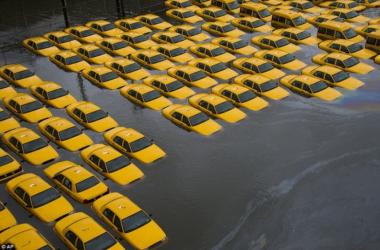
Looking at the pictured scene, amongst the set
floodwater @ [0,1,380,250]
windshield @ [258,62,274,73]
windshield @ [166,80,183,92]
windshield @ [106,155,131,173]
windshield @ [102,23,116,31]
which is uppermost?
windshield @ [102,23,116,31]

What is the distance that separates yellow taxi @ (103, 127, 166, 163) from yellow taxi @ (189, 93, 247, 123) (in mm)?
5354

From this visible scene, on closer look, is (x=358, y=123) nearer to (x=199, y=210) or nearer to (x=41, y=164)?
(x=199, y=210)

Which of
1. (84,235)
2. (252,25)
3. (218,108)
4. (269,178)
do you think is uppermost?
(252,25)

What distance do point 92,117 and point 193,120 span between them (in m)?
6.78

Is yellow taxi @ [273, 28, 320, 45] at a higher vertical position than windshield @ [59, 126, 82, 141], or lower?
higher

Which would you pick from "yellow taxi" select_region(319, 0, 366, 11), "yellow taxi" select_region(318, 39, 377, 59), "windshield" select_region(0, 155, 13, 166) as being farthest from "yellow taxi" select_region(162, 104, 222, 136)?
"yellow taxi" select_region(319, 0, 366, 11)

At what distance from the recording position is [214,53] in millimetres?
40594

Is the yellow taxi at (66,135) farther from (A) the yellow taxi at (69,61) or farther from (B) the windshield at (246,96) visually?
(B) the windshield at (246,96)

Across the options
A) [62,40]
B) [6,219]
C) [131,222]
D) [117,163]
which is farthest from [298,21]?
[6,219]

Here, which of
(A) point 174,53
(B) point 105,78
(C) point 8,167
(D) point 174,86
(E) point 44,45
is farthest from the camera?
(E) point 44,45

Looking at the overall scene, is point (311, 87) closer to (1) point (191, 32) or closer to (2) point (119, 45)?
(1) point (191, 32)

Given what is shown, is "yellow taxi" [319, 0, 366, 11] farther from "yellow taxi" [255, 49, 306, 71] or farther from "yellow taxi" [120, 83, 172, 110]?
"yellow taxi" [120, 83, 172, 110]

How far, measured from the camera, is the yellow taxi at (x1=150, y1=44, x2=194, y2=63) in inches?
1602

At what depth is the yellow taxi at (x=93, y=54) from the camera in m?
41.0
